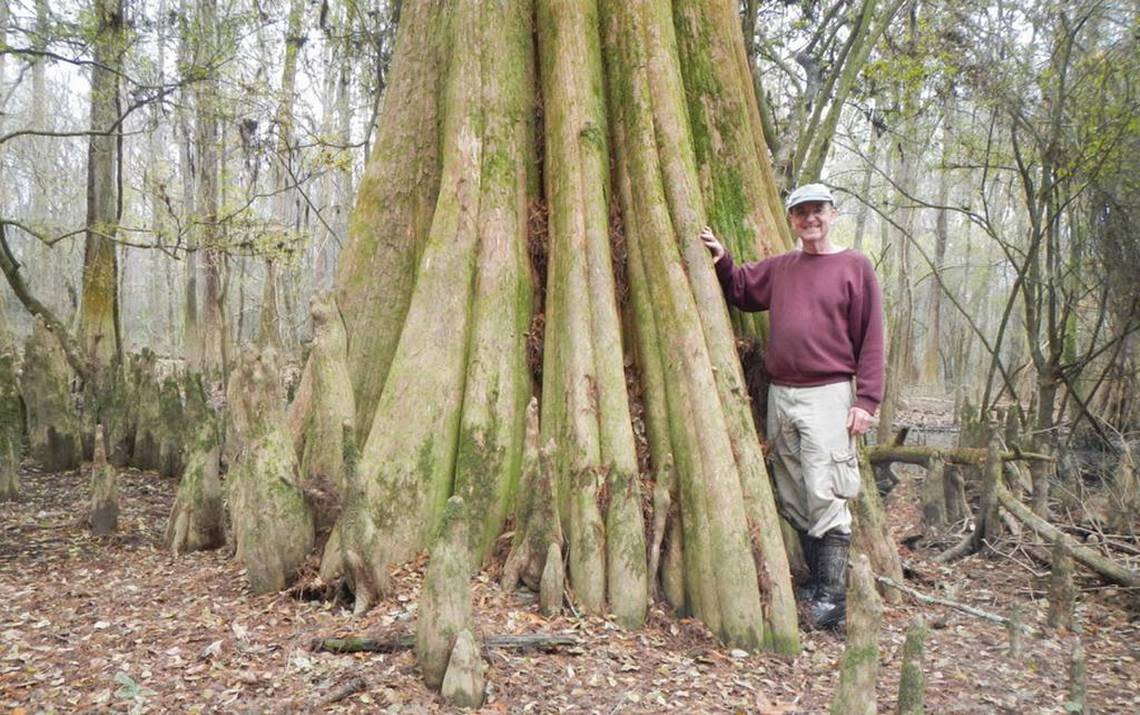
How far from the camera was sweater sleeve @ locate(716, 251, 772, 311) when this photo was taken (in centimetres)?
385

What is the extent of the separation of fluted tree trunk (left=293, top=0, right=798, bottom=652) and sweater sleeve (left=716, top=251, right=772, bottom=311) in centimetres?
17

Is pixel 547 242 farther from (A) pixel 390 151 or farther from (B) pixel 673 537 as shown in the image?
(B) pixel 673 537

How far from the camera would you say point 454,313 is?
3.75m

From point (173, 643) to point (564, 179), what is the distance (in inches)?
110

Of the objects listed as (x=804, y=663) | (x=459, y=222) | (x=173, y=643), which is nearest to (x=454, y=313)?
(x=459, y=222)

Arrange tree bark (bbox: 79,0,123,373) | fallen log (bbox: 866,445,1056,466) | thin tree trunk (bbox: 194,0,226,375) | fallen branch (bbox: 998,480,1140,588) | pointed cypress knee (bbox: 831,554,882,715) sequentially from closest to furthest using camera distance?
pointed cypress knee (bbox: 831,554,882,715)
fallen branch (bbox: 998,480,1140,588)
fallen log (bbox: 866,445,1056,466)
tree bark (bbox: 79,0,123,373)
thin tree trunk (bbox: 194,0,226,375)

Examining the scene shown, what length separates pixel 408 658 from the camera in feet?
8.94

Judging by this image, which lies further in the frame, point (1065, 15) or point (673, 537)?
point (1065, 15)

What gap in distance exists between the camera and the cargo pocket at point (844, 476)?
138 inches

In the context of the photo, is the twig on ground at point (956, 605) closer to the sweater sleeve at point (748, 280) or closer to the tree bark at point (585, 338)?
the tree bark at point (585, 338)

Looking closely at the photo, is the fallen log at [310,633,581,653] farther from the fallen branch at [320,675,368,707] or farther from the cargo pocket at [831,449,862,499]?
the cargo pocket at [831,449,862,499]

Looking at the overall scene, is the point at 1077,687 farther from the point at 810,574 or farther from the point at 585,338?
the point at 585,338

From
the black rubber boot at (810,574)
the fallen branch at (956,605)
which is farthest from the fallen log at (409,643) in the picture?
the fallen branch at (956,605)

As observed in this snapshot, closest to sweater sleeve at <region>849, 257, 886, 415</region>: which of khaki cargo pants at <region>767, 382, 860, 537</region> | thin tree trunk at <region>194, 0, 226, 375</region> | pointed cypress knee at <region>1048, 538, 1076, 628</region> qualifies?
khaki cargo pants at <region>767, 382, 860, 537</region>
